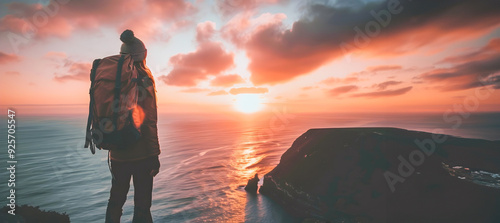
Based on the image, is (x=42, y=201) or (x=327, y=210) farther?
(x=42, y=201)

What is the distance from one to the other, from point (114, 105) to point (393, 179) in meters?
6.37

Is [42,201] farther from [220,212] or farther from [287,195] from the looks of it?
[287,195]

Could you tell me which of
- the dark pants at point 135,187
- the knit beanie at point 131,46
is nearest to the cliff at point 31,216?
the dark pants at point 135,187

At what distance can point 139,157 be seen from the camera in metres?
2.40

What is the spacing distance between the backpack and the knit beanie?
26cm

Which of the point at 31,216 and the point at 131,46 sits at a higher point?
the point at 131,46

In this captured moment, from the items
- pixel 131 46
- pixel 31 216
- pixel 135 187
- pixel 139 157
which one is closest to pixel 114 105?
pixel 139 157

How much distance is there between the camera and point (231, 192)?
868 cm

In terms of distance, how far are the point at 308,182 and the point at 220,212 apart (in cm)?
Result: 315

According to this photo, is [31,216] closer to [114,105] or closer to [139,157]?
[139,157]

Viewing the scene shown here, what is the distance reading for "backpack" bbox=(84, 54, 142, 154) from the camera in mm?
2158

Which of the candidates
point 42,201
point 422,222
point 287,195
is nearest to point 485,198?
point 422,222

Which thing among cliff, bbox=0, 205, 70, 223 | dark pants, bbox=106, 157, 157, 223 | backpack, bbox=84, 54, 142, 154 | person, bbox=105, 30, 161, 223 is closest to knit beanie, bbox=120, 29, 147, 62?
person, bbox=105, 30, 161, 223

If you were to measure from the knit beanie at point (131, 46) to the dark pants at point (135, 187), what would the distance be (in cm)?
136
